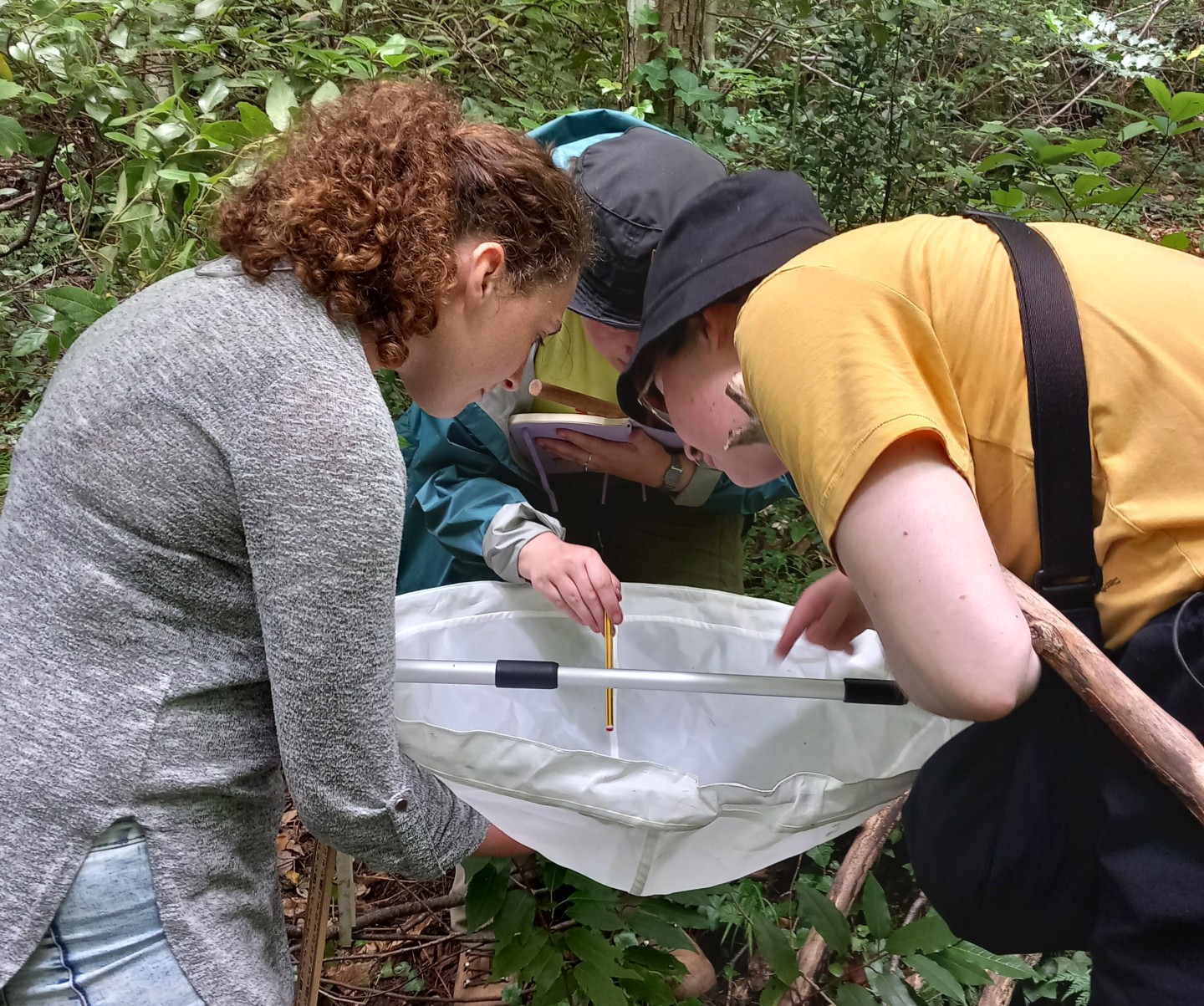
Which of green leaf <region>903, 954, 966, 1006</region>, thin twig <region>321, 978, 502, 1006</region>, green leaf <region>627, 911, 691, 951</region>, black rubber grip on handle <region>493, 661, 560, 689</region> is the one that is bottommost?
thin twig <region>321, 978, 502, 1006</region>

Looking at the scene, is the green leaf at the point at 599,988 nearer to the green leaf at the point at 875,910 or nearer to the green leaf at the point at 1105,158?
the green leaf at the point at 875,910

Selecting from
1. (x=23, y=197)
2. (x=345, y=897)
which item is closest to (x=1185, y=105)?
(x=345, y=897)

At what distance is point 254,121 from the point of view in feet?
4.65

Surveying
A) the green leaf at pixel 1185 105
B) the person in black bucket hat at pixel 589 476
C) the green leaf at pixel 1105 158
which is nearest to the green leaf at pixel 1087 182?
the green leaf at pixel 1105 158

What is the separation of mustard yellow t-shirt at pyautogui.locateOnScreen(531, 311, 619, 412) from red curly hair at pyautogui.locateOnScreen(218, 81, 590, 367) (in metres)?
0.43

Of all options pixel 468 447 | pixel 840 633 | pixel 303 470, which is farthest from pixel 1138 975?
pixel 468 447

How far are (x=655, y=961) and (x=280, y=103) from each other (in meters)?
1.44

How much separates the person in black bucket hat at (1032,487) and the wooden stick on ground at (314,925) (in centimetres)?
83

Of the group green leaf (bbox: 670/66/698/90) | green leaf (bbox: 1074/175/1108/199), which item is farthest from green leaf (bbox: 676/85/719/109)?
green leaf (bbox: 1074/175/1108/199)

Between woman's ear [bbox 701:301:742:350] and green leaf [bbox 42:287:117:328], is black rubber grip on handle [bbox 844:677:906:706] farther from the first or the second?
green leaf [bbox 42:287:117:328]

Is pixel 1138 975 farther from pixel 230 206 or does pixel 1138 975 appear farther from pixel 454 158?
pixel 230 206

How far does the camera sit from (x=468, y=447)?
1530mm

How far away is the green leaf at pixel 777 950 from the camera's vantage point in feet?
3.90

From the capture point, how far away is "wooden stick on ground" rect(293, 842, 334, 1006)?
1174mm
